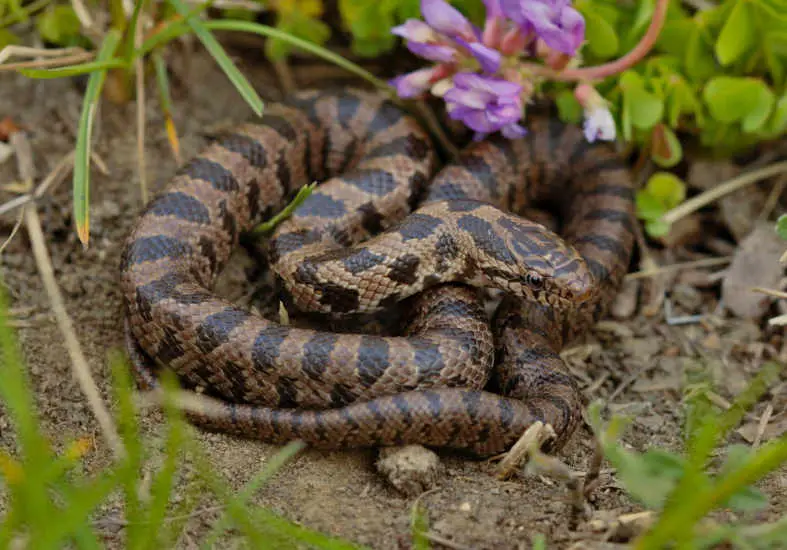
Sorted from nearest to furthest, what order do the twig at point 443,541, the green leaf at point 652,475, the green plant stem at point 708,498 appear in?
1. the green plant stem at point 708,498
2. the green leaf at point 652,475
3. the twig at point 443,541

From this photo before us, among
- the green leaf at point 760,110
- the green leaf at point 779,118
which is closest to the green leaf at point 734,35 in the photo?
the green leaf at point 760,110

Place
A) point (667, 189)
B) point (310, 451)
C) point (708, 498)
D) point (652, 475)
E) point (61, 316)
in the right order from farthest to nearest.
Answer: point (667, 189)
point (310, 451)
point (61, 316)
point (652, 475)
point (708, 498)

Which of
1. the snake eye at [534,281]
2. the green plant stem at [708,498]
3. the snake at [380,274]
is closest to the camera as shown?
the green plant stem at [708,498]

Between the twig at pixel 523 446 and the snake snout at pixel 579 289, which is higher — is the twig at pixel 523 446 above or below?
below

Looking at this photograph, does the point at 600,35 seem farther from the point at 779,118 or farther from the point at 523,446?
the point at 523,446

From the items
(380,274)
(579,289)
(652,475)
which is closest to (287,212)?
(380,274)

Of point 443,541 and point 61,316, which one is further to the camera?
point 61,316

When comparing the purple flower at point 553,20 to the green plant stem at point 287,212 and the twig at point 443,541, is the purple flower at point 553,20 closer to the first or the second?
the green plant stem at point 287,212
